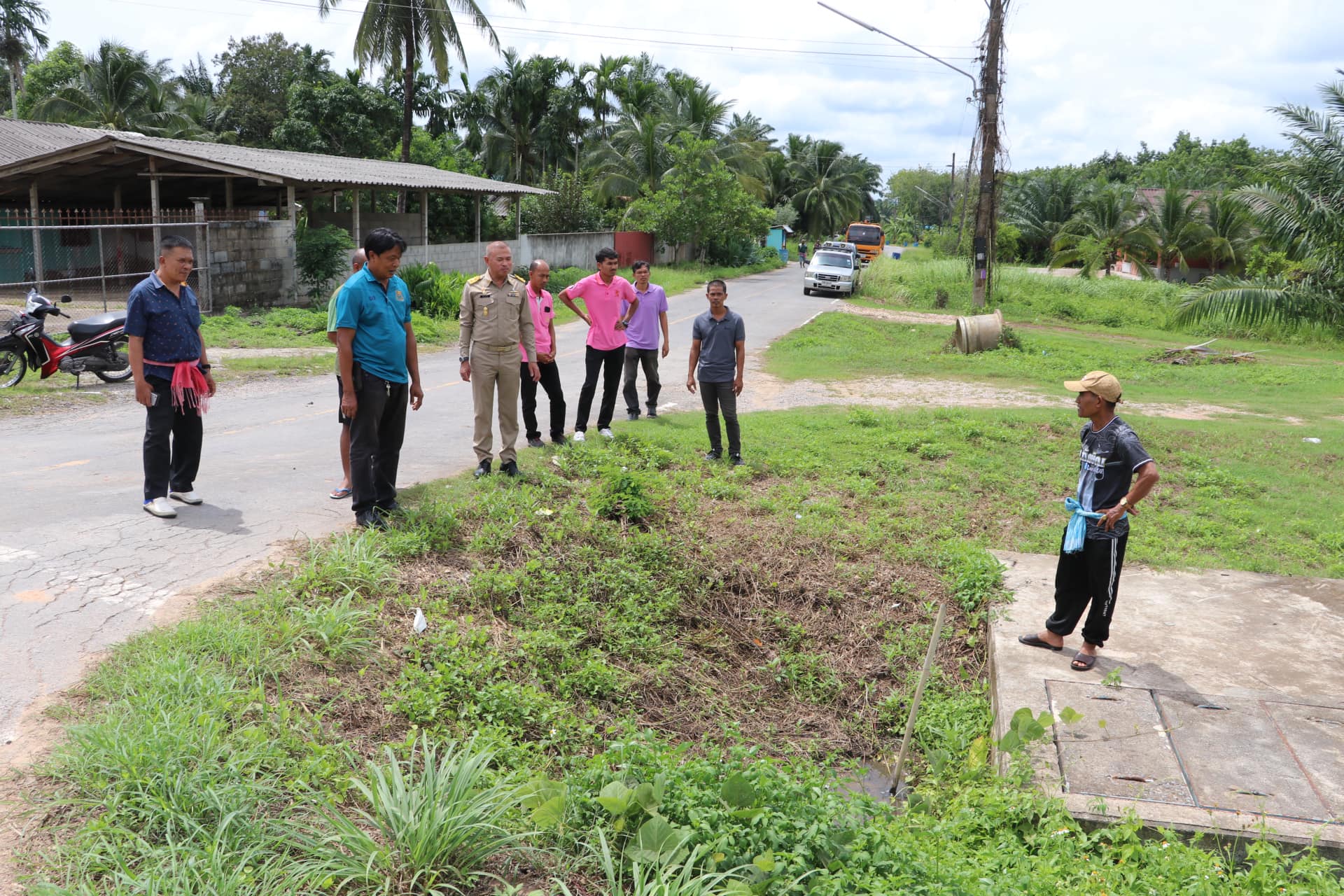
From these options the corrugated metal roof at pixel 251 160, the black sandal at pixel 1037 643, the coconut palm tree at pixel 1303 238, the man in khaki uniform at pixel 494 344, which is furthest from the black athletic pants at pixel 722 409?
the coconut palm tree at pixel 1303 238

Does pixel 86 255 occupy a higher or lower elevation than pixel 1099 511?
higher

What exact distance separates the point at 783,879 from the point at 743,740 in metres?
1.82

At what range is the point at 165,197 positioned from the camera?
2703 centimetres

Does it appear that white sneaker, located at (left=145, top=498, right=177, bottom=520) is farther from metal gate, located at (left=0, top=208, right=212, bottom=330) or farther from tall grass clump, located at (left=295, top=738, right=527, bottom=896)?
metal gate, located at (left=0, top=208, right=212, bottom=330)

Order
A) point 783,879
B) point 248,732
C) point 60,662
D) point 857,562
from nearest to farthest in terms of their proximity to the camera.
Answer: point 783,879 → point 248,732 → point 60,662 → point 857,562

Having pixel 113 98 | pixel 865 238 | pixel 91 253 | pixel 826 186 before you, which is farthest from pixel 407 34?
pixel 826 186

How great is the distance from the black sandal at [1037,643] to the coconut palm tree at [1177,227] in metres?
41.5

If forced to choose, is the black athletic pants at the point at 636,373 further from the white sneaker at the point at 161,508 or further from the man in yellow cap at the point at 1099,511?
the man in yellow cap at the point at 1099,511

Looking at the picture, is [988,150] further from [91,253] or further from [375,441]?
[91,253]

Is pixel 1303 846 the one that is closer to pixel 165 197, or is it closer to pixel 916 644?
pixel 916 644

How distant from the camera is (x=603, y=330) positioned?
385 inches

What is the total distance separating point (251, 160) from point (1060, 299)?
2190cm

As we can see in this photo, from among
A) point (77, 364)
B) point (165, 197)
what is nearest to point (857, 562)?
Result: point (77, 364)

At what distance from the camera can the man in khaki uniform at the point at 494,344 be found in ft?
24.9
